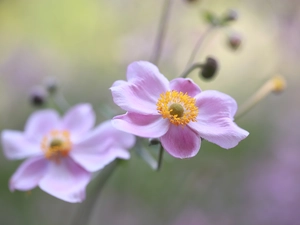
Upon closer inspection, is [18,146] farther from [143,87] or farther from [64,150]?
[143,87]

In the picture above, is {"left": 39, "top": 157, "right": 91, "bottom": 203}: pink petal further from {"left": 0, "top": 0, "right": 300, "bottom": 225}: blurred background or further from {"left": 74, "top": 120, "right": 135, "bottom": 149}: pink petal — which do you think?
{"left": 0, "top": 0, "right": 300, "bottom": 225}: blurred background

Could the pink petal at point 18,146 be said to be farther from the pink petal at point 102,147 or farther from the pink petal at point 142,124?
the pink petal at point 142,124

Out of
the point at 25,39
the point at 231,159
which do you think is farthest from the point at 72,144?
the point at 25,39

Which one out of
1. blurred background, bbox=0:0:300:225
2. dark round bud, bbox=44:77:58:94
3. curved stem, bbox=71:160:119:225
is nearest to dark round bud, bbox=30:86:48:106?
dark round bud, bbox=44:77:58:94

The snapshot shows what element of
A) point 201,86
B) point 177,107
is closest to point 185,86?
point 177,107

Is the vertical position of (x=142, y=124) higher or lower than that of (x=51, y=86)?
higher

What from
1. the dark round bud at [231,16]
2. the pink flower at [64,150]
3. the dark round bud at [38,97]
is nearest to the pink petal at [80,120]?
the pink flower at [64,150]
